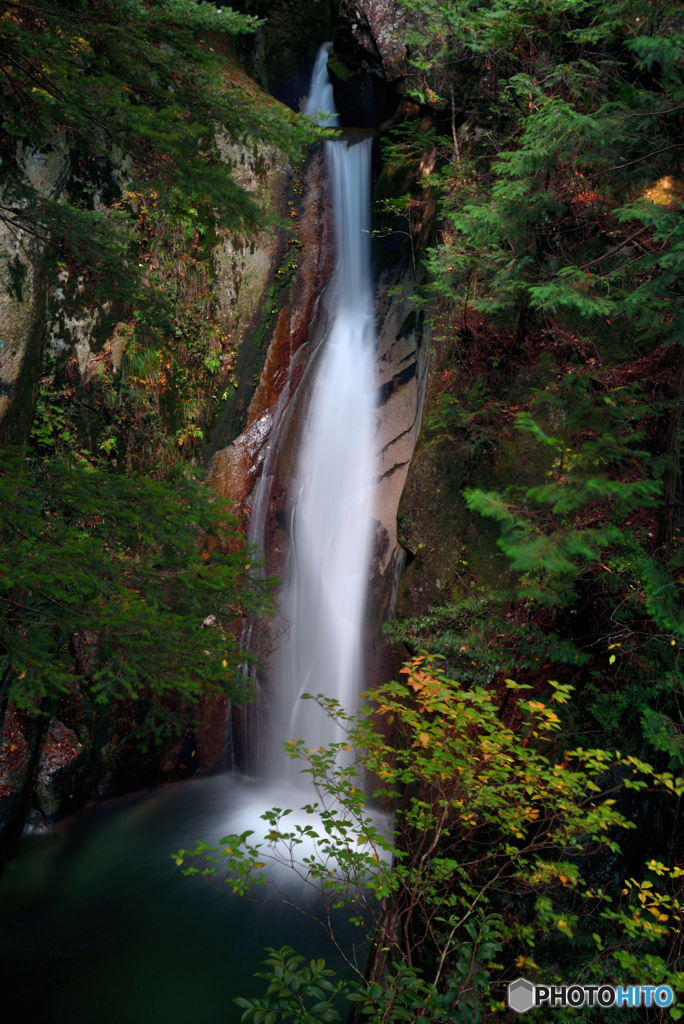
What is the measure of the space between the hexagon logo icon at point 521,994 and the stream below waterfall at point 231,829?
8.24ft

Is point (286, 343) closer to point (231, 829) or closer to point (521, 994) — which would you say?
point (231, 829)

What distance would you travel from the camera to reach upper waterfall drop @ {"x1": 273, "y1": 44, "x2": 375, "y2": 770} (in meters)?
8.21

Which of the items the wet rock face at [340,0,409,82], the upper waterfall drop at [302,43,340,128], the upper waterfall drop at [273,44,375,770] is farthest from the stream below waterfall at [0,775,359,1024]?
the upper waterfall drop at [302,43,340,128]

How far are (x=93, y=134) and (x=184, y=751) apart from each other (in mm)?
7628

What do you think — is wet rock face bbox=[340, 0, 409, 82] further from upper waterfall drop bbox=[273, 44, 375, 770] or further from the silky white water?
the silky white water

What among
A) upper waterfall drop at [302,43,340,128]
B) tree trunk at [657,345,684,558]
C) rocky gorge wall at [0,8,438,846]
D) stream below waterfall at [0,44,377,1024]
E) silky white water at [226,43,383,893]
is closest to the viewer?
tree trunk at [657,345,684,558]

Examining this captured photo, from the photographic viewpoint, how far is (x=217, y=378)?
8.66m

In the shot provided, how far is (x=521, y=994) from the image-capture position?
338cm

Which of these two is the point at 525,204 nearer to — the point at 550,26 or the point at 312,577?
the point at 550,26

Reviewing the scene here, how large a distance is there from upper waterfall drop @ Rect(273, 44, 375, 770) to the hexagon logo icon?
4590 mm

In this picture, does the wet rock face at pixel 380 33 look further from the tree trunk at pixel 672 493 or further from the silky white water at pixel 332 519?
the tree trunk at pixel 672 493

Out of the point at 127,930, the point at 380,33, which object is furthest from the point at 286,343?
the point at 127,930

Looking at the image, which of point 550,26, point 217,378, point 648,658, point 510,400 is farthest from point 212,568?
point 550,26

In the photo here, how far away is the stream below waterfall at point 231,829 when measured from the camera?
16.0ft
